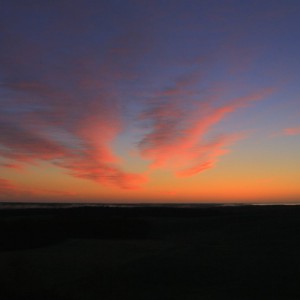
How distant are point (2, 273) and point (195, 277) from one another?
7.24 m

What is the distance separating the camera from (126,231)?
3044cm

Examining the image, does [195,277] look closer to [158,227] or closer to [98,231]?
[98,231]

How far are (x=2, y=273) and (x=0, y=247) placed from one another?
31.9 ft

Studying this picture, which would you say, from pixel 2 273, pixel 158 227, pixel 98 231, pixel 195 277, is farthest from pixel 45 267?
pixel 158 227

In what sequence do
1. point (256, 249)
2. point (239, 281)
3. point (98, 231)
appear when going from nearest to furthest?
1. point (239, 281)
2. point (256, 249)
3. point (98, 231)

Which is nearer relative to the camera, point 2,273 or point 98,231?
point 2,273

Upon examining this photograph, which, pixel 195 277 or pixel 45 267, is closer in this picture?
pixel 195 277

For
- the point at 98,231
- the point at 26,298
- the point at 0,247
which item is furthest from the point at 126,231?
the point at 26,298

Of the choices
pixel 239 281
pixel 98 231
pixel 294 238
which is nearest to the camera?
pixel 239 281

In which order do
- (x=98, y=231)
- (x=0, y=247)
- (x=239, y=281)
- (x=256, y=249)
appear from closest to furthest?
(x=239, y=281), (x=256, y=249), (x=0, y=247), (x=98, y=231)

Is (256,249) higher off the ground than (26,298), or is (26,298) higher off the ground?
(256,249)

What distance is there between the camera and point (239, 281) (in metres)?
14.4

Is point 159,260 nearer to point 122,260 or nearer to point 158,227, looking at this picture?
point 122,260

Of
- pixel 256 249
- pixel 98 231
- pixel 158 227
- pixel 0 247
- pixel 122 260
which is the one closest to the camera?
pixel 122 260
